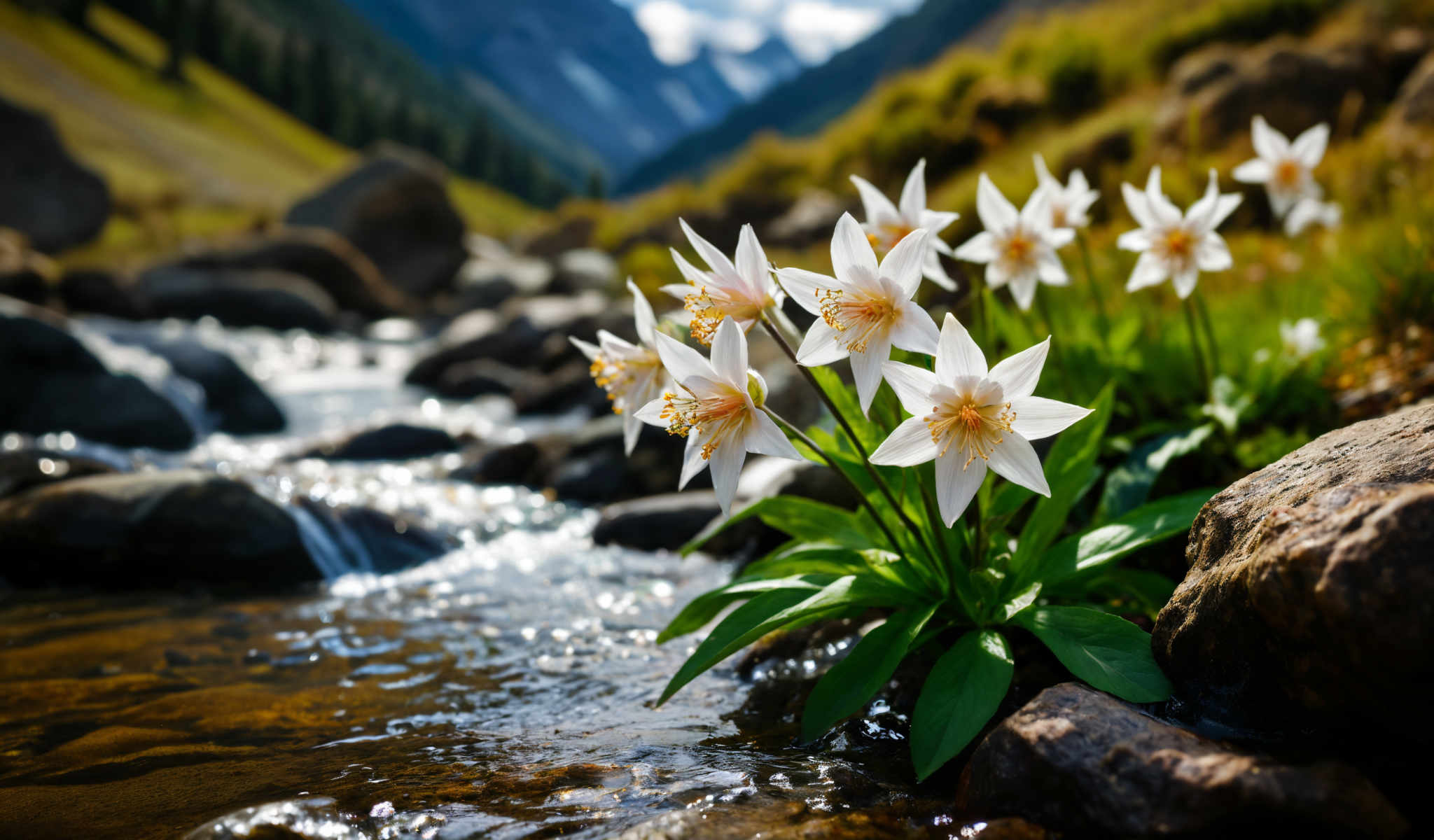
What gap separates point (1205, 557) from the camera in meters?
2.43

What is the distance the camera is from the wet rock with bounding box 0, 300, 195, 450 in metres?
8.16

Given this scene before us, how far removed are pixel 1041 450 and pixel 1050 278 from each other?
1.24m

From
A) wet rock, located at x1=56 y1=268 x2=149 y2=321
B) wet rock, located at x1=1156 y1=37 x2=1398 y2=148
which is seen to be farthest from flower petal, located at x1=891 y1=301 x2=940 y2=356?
wet rock, located at x1=56 y1=268 x2=149 y2=321

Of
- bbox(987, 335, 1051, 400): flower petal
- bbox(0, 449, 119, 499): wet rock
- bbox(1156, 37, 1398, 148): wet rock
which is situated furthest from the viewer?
bbox(1156, 37, 1398, 148): wet rock

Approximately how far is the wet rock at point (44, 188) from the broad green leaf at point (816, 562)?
35892 mm

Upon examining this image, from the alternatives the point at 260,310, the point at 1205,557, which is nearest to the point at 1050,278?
the point at 1205,557

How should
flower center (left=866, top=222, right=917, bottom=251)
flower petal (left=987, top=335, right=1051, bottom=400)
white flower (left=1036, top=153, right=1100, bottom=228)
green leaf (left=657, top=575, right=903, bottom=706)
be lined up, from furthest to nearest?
white flower (left=1036, top=153, right=1100, bottom=228)
flower center (left=866, top=222, right=917, bottom=251)
green leaf (left=657, top=575, right=903, bottom=706)
flower petal (left=987, top=335, right=1051, bottom=400)

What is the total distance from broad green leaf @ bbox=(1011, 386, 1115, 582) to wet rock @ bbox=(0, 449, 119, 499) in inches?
228

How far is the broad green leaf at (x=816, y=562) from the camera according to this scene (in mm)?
2949

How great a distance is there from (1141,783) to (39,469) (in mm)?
6795

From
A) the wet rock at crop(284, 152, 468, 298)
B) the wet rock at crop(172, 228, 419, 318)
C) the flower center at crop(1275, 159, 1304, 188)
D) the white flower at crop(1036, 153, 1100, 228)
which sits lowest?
the white flower at crop(1036, 153, 1100, 228)

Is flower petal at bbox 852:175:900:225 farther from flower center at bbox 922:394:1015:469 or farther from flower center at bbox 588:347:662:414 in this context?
flower center at bbox 922:394:1015:469

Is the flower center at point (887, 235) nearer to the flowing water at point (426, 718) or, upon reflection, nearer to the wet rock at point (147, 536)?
the flowing water at point (426, 718)

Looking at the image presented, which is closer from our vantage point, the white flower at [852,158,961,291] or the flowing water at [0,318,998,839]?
the flowing water at [0,318,998,839]
